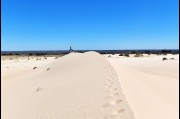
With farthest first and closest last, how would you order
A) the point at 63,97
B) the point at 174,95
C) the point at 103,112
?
1. the point at 174,95
2. the point at 63,97
3. the point at 103,112

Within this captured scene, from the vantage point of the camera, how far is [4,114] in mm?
6398

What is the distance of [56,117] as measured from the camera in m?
4.77

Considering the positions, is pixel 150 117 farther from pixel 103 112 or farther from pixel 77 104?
pixel 77 104

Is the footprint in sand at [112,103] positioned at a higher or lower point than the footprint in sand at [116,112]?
higher

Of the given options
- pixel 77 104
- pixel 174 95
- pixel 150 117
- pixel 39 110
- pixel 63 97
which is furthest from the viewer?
pixel 174 95

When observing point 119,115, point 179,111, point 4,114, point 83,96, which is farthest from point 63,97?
point 179,111

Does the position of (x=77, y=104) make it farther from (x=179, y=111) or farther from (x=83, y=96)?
(x=179, y=111)

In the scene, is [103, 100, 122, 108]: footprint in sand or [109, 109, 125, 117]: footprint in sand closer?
[109, 109, 125, 117]: footprint in sand

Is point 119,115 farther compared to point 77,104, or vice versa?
point 77,104

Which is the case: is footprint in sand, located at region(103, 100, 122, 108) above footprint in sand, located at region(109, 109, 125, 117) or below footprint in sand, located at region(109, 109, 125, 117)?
above

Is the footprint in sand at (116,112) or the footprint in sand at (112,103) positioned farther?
the footprint in sand at (112,103)

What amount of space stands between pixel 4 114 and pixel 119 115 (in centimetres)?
358

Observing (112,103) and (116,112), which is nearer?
(116,112)

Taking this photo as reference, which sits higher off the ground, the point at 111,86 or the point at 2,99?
the point at 111,86
